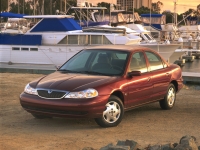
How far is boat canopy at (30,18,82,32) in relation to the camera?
2552 cm

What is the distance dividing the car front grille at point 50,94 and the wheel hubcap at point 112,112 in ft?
3.00

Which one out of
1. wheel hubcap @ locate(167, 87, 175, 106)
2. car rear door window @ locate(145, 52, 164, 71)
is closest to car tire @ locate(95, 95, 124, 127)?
car rear door window @ locate(145, 52, 164, 71)

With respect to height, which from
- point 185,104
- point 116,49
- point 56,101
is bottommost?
point 185,104

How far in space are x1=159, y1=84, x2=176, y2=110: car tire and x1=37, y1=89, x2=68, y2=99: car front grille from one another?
319cm

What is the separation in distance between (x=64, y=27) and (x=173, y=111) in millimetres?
15936

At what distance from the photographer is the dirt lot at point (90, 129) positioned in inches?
290

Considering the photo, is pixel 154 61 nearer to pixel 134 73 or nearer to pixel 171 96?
pixel 171 96

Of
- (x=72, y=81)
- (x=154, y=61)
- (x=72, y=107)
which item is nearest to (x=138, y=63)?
(x=154, y=61)

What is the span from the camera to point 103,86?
8312mm

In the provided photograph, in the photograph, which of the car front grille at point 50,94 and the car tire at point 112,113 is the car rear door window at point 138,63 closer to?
the car tire at point 112,113

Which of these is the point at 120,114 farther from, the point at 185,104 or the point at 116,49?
the point at 185,104

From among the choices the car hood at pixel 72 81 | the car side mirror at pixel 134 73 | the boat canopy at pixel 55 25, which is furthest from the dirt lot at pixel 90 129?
the boat canopy at pixel 55 25

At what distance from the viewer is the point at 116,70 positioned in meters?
9.07

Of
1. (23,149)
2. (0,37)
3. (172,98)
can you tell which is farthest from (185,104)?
(0,37)
